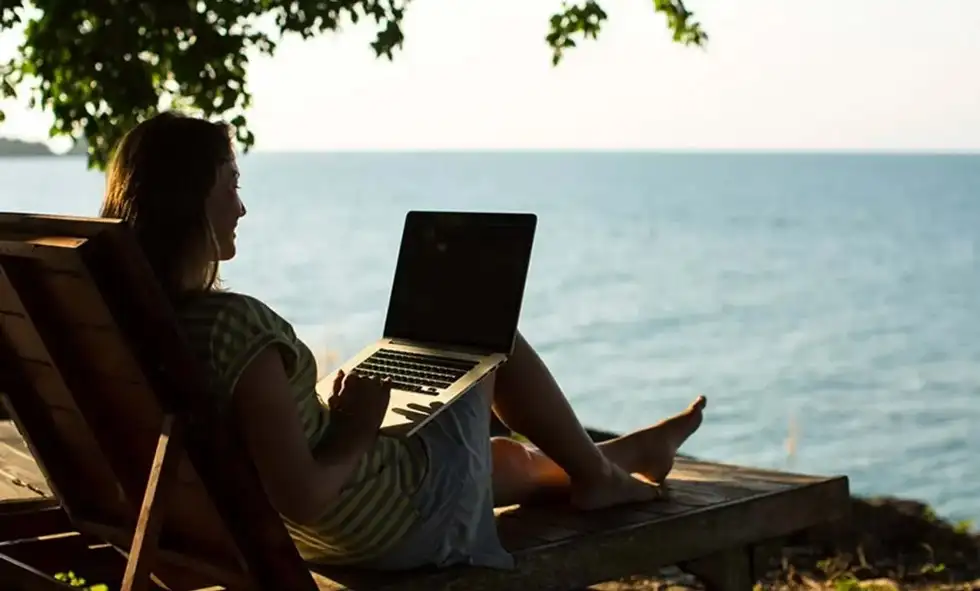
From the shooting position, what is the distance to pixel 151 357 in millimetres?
2252

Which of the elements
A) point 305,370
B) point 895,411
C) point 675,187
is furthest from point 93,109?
point 675,187

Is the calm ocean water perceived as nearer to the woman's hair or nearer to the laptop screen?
the laptop screen

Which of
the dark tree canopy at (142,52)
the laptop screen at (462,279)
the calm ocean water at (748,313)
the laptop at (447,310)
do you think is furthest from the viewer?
the calm ocean water at (748,313)

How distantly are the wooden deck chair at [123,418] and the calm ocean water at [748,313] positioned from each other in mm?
5522

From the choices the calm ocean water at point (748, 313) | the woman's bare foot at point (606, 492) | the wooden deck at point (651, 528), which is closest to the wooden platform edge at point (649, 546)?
the wooden deck at point (651, 528)

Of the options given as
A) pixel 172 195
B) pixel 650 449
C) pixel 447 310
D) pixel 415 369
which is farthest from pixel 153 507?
pixel 650 449

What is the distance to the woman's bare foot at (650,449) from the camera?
353 centimetres

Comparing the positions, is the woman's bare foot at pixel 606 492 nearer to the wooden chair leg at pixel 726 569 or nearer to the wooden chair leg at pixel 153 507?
the wooden chair leg at pixel 726 569

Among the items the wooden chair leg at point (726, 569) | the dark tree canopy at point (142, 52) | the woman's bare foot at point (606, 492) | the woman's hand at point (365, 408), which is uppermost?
the dark tree canopy at point (142, 52)

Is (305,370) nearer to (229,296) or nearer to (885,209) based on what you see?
(229,296)

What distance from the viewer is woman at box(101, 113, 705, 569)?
2.43 m

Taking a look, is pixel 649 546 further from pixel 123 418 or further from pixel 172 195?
pixel 172 195

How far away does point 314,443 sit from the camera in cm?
264

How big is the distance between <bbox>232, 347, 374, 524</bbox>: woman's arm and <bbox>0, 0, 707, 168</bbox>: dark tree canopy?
8.86 feet
